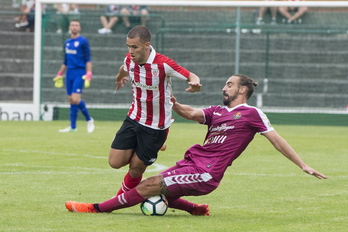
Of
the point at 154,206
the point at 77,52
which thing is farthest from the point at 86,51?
the point at 154,206

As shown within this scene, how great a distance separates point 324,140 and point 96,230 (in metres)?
10.7

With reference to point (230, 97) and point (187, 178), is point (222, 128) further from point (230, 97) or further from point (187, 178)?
point (187, 178)

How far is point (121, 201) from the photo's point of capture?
6.79m

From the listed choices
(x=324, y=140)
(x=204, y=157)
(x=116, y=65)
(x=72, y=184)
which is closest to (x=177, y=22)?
(x=116, y=65)

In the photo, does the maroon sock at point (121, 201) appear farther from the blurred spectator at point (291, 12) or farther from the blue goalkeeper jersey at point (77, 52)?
the blurred spectator at point (291, 12)

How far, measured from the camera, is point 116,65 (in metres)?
22.8

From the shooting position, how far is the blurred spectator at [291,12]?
874 inches

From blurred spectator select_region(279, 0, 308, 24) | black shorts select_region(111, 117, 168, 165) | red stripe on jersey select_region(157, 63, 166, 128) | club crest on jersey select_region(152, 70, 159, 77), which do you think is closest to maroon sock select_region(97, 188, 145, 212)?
black shorts select_region(111, 117, 168, 165)

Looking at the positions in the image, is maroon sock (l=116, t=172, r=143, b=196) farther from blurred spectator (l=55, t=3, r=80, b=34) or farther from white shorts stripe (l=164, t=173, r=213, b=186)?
blurred spectator (l=55, t=3, r=80, b=34)

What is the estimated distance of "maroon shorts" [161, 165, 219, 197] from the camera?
22.2 feet

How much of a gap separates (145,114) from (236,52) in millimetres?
14363

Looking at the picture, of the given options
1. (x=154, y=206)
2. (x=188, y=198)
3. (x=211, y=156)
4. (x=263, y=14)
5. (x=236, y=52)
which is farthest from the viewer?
(x=263, y=14)

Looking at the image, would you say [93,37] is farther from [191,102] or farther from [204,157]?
[204,157]

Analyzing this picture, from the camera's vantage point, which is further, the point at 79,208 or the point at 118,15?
the point at 118,15
